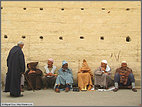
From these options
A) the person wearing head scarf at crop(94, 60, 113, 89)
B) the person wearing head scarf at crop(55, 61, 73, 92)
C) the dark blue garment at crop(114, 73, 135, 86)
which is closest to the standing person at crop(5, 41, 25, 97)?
the person wearing head scarf at crop(55, 61, 73, 92)

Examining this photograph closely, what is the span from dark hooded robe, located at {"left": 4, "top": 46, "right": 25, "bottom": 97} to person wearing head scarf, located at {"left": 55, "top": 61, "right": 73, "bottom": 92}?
1157 mm

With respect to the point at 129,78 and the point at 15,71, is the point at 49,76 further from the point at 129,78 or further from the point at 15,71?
the point at 129,78

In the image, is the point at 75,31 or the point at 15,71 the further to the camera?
the point at 75,31

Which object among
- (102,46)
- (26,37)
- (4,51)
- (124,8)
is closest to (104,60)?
(102,46)

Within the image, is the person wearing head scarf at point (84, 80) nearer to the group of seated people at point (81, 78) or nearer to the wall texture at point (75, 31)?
the group of seated people at point (81, 78)

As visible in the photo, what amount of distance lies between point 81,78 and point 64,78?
0.47 m

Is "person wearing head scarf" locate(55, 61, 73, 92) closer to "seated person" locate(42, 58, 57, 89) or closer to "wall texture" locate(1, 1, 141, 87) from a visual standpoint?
"seated person" locate(42, 58, 57, 89)

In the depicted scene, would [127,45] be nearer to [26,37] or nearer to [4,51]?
[26,37]

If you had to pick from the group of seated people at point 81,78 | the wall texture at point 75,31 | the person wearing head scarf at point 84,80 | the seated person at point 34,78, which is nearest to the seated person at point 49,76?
the group of seated people at point 81,78

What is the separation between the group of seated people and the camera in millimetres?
6113

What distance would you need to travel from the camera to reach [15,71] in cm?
514

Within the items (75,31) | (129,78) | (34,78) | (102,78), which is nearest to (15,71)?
(34,78)

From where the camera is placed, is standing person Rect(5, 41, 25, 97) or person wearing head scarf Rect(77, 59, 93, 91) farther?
person wearing head scarf Rect(77, 59, 93, 91)

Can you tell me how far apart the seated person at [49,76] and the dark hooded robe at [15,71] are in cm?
124
